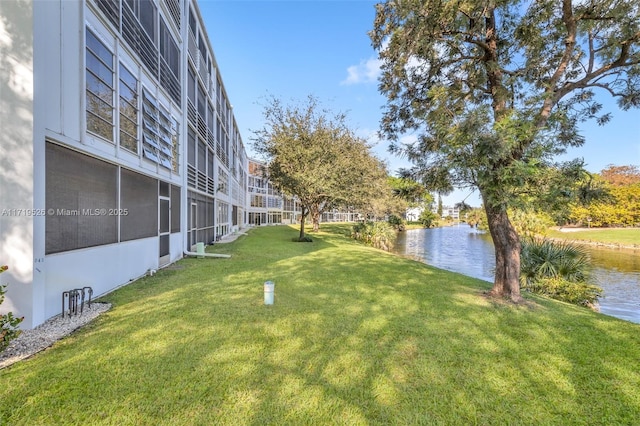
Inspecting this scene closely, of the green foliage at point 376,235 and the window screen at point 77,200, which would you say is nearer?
the window screen at point 77,200

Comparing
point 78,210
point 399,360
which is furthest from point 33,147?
point 399,360

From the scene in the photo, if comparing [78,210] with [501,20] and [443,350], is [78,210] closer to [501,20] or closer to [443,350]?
[443,350]

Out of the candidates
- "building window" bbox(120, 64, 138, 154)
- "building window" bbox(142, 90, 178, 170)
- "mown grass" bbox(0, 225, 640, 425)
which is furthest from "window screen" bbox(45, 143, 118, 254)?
"building window" bbox(142, 90, 178, 170)

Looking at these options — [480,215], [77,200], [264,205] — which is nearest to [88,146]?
[77,200]

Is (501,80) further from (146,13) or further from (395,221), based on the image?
(395,221)

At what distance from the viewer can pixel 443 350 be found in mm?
3826

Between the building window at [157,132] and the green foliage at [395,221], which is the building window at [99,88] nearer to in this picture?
the building window at [157,132]

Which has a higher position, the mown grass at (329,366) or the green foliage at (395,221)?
the green foliage at (395,221)

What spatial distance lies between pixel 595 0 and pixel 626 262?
1833 centimetres

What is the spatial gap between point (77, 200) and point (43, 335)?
232 centimetres

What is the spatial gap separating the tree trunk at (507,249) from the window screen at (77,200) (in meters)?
7.81

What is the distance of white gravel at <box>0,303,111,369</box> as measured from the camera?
11.1 feet

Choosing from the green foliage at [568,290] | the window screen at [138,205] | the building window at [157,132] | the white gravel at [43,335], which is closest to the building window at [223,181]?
the building window at [157,132]

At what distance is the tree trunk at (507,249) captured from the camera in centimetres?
601
